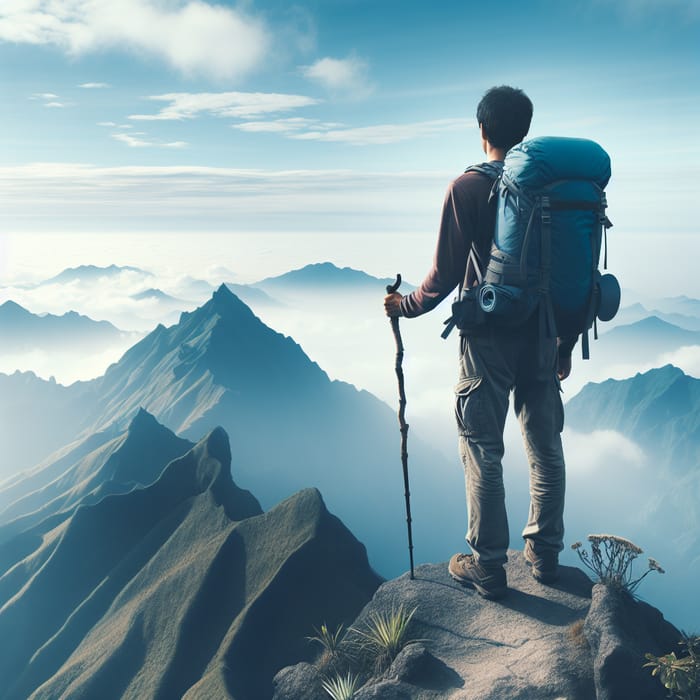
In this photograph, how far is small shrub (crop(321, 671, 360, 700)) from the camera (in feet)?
29.0

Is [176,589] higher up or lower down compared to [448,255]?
lower down

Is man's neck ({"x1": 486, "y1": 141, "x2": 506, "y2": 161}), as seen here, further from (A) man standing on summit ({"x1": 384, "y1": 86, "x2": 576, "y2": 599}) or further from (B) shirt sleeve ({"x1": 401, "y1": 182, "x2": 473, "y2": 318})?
(B) shirt sleeve ({"x1": 401, "y1": 182, "x2": 473, "y2": 318})

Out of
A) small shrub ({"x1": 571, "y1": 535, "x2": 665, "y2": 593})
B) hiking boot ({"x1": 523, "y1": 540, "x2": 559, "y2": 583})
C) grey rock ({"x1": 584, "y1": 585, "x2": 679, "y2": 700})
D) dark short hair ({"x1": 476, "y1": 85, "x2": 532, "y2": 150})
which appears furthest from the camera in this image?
hiking boot ({"x1": 523, "y1": 540, "x2": 559, "y2": 583})

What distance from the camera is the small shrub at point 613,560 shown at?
8781 millimetres

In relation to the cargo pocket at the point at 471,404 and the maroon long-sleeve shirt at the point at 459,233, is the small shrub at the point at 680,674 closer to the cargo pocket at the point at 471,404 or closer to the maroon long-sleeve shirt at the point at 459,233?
the cargo pocket at the point at 471,404

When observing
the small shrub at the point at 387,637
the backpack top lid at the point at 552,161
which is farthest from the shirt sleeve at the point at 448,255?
the small shrub at the point at 387,637

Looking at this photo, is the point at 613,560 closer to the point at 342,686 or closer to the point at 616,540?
the point at 616,540

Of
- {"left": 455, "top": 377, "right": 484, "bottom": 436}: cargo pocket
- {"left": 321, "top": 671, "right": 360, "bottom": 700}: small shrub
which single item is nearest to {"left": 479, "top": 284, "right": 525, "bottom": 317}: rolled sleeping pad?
{"left": 455, "top": 377, "right": 484, "bottom": 436}: cargo pocket

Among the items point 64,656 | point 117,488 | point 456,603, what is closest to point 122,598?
point 64,656

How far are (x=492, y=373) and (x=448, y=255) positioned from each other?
67.8 inches

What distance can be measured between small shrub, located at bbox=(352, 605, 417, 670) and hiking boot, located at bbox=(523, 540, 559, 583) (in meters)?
1.98

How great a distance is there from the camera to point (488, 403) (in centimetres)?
883

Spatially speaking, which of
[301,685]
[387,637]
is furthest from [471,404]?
[301,685]

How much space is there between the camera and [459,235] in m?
8.48
